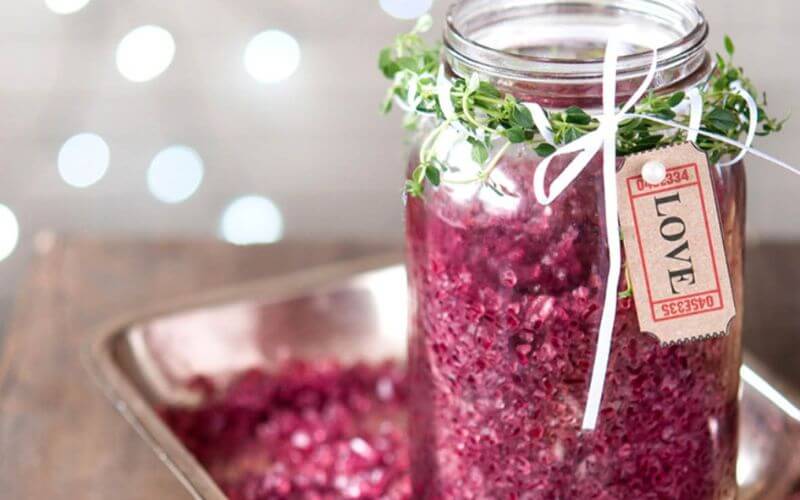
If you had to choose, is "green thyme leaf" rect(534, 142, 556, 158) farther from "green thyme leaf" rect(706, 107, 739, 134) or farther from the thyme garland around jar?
"green thyme leaf" rect(706, 107, 739, 134)

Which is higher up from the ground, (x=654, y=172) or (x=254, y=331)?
(x=654, y=172)

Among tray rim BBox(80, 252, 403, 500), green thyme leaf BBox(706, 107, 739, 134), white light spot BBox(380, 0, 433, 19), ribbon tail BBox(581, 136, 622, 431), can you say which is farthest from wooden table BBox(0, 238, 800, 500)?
white light spot BBox(380, 0, 433, 19)

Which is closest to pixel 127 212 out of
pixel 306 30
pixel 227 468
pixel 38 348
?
pixel 306 30

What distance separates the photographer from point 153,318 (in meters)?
1.19

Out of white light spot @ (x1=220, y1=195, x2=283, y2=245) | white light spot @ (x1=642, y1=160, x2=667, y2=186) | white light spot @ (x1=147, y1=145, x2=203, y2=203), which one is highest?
white light spot @ (x1=642, y1=160, x2=667, y2=186)

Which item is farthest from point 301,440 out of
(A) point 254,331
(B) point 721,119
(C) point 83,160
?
(C) point 83,160

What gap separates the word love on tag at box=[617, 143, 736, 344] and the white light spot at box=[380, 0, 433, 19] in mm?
1358

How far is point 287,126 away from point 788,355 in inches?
47.6

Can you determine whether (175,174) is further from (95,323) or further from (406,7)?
(95,323)

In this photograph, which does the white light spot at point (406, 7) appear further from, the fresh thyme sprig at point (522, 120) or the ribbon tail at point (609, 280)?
the ribbon tail at point (609, 280)

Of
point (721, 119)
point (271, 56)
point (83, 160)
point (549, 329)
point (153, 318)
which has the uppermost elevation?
point (721, 119)

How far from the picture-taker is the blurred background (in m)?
2.13

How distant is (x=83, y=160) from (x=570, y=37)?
153 centimetres

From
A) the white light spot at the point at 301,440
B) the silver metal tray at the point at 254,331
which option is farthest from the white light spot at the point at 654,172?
Answer: the white light spot at the point at 301,440
